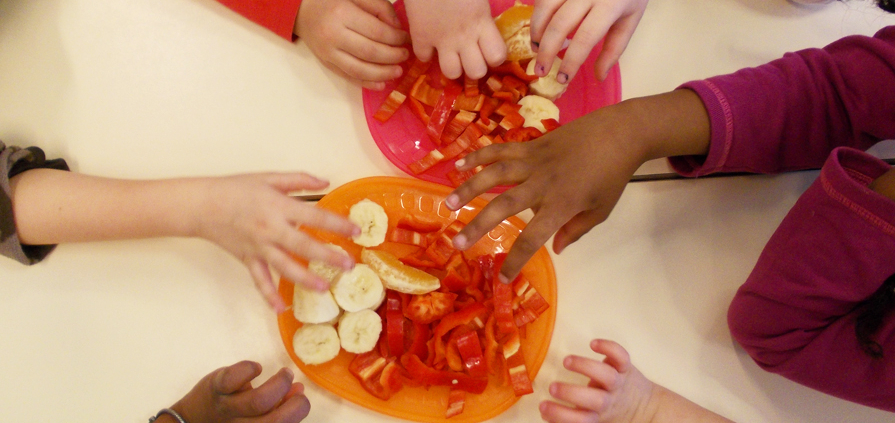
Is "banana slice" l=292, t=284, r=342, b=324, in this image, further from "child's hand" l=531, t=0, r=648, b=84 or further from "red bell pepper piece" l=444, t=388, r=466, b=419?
"child's hand" l=531, t=0, r=648, b=84

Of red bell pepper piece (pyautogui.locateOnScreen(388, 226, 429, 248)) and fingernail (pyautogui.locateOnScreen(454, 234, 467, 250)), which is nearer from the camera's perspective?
fingernail (pyautogui.locateOnScreen(454, 234, 467, 250))

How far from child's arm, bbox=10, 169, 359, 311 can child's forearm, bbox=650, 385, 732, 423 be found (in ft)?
1.54

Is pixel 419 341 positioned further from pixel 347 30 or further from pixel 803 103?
pixel 803 103

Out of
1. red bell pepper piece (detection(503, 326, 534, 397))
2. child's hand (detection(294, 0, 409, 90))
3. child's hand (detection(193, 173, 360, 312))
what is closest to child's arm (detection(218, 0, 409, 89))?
child's hand (detection(294, 0, 409, 90))

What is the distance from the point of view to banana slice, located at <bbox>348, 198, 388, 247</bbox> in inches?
30.1

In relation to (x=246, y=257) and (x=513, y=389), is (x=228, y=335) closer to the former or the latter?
(x=246, y=257)

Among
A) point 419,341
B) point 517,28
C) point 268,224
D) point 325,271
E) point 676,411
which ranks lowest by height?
point 676,411

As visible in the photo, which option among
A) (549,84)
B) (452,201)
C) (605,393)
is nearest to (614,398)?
(605,393)

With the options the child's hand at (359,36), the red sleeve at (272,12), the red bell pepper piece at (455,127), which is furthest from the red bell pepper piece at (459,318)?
the red sleeve at (272,12)

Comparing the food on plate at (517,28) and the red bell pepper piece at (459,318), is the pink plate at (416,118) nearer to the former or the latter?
the food on plate at (517,28)

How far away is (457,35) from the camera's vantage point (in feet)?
2.43

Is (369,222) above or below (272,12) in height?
below

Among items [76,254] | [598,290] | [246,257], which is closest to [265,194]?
[246,257]

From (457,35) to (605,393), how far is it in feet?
1.74
